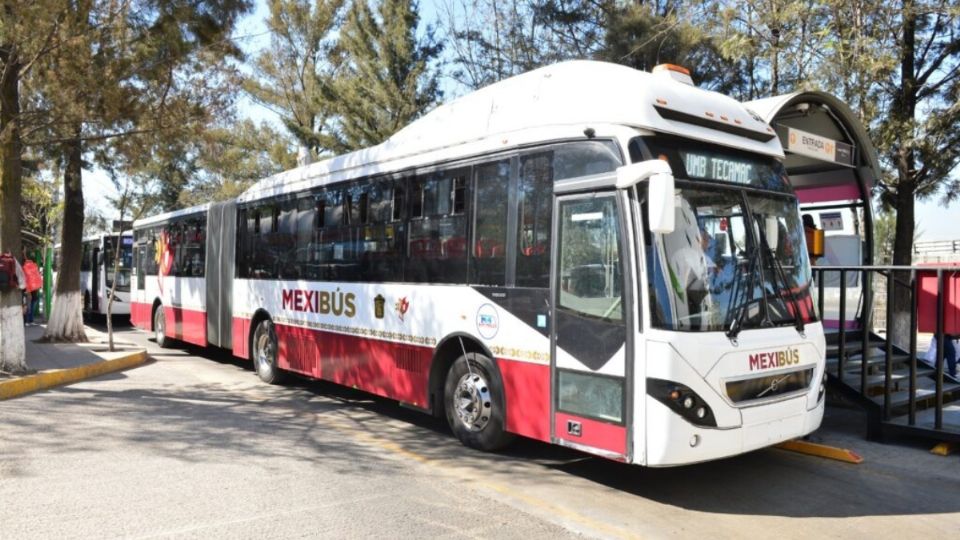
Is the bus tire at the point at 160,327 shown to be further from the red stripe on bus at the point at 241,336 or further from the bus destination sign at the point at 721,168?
the bus destination sign at the point at 721,168

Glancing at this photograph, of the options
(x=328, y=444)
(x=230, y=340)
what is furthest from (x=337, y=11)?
(x=328, y=444)

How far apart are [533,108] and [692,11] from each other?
39.1ft

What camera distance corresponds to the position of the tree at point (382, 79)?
87.6 ft

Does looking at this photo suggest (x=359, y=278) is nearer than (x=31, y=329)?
Yes

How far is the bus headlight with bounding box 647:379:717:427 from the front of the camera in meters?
5.00

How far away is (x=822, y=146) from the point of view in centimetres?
855

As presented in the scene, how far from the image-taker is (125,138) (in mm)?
11930

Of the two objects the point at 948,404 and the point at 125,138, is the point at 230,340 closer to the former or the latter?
the point at 125,138

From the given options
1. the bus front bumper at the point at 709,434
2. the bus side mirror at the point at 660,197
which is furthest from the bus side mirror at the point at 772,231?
the bus side mirror at the point at 660,197

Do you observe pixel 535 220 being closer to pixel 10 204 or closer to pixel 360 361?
pixel 360 361

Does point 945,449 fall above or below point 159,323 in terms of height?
below

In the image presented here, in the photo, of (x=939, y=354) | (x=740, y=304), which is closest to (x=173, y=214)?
(x=740, y=304)

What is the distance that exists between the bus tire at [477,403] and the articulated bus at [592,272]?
0.02 metres

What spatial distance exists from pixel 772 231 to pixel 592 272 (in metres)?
1.61
